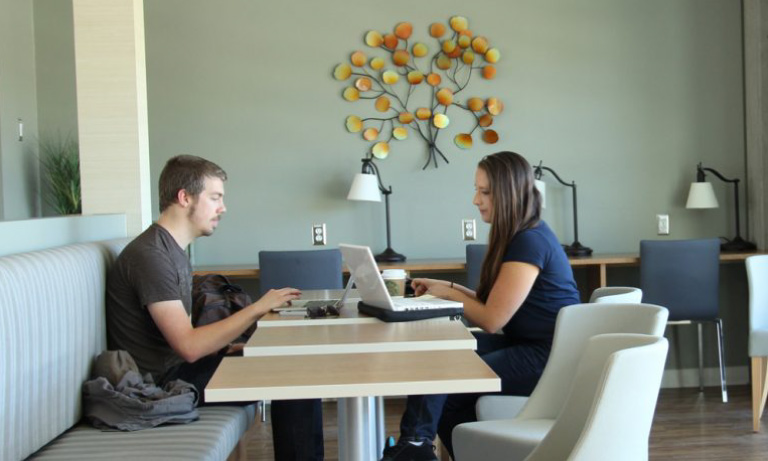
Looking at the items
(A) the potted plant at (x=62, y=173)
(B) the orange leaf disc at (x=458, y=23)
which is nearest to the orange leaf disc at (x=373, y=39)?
(B) the orange leaf disc at (x=458, y=23)

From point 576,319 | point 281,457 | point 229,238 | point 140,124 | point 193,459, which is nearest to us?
point 193,459

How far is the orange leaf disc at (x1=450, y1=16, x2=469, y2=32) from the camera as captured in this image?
16.9 feet

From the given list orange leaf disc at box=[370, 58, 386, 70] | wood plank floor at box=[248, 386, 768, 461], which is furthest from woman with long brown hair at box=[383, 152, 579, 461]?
orange leaf disc at box=[370, 58, 386, 70]

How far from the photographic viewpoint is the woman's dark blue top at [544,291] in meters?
2.67

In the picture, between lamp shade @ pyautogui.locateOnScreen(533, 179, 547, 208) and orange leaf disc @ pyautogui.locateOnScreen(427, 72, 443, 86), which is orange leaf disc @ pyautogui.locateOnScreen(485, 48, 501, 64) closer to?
orange leaf disc @ pyautogui.locateOnScreen(427, 72, 443, 86)

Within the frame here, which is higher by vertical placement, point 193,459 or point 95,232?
point 95,232

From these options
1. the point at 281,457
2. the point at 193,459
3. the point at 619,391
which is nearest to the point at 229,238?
the point at 281,457

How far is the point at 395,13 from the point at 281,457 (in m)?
3.20

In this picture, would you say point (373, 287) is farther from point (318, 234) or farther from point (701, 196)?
point (701, 196)

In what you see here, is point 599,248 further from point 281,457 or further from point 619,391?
point 619,391

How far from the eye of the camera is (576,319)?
2.33 m

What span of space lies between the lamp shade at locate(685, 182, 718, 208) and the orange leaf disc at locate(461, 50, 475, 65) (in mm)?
1487

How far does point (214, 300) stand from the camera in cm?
284

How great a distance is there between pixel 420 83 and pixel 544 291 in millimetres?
2716
